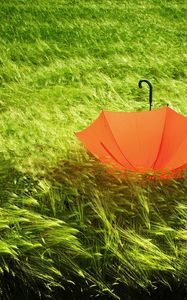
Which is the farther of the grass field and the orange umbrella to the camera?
the orange umbrella

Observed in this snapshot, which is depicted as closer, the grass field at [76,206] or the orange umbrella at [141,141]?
the grass field at [76,206]

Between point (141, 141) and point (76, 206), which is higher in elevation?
point (141, 141)

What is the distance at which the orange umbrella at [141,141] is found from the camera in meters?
3.99

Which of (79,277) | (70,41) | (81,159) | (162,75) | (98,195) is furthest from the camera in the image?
(70,41)

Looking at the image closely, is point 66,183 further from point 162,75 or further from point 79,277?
point 162,75

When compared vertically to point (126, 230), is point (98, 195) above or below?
above

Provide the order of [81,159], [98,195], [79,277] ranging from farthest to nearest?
[81,159] → [98,195] → [79,277]

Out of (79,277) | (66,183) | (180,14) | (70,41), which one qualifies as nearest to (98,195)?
(66,183)

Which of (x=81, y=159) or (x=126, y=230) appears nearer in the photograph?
(x=126, y=230)

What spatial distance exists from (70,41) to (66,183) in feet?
17.0

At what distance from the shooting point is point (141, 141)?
158 inches

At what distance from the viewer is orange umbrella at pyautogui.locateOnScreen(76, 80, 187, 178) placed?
399 cm

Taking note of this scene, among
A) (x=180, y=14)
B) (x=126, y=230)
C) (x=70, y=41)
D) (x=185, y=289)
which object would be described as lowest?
(x=185, y=289)

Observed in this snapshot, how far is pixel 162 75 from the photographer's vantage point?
25.2ft
